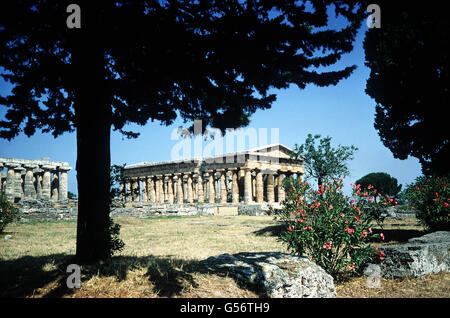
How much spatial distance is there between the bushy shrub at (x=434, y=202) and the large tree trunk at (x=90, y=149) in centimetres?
1071

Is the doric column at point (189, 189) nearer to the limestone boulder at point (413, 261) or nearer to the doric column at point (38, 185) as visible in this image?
the doric column at point (38, 185)

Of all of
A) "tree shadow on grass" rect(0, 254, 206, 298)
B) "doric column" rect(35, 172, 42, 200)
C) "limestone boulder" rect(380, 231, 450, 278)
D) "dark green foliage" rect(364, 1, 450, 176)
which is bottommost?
"limestone boulder" rect(380, 231, 450, 278)

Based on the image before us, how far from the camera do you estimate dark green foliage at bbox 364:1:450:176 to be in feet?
37.0

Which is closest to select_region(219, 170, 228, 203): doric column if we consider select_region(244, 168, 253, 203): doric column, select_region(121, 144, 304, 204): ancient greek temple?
select_region(121, 144, 304, 204): ancient greek temple

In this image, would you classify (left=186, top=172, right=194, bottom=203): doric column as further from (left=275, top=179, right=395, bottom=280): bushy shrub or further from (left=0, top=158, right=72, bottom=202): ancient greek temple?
(left=275, top=179, right=395, bottom=280): bushy shrub

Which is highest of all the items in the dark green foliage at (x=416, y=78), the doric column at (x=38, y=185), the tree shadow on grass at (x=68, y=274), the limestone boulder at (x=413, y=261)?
the dark green foliage at (x=416, y=78)

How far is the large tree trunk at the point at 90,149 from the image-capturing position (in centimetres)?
468

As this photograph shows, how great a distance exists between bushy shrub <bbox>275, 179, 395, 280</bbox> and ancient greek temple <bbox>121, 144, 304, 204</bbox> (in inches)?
1206

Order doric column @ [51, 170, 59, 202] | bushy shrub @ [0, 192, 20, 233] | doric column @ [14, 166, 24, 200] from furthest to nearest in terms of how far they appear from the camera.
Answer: doric column @ [51, 170, 59, 202] → doric column @ [14, 166, 24, 200] → bushy shrub @ [0, 192, 20, 233]

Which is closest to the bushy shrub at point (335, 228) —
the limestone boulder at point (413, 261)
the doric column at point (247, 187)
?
the limestone boulder at point (413, 261)

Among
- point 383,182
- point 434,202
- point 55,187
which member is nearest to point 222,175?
point 55,187

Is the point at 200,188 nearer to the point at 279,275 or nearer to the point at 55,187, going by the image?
the point at 55,187

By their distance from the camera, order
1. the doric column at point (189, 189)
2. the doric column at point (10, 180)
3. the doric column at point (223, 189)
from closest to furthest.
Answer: the doric column at point (10, 180) → the doric column at point (223, 189) → the doric column at point (189, 189)

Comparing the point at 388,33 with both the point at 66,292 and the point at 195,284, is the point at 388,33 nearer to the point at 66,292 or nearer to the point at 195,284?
the point at 195,284
